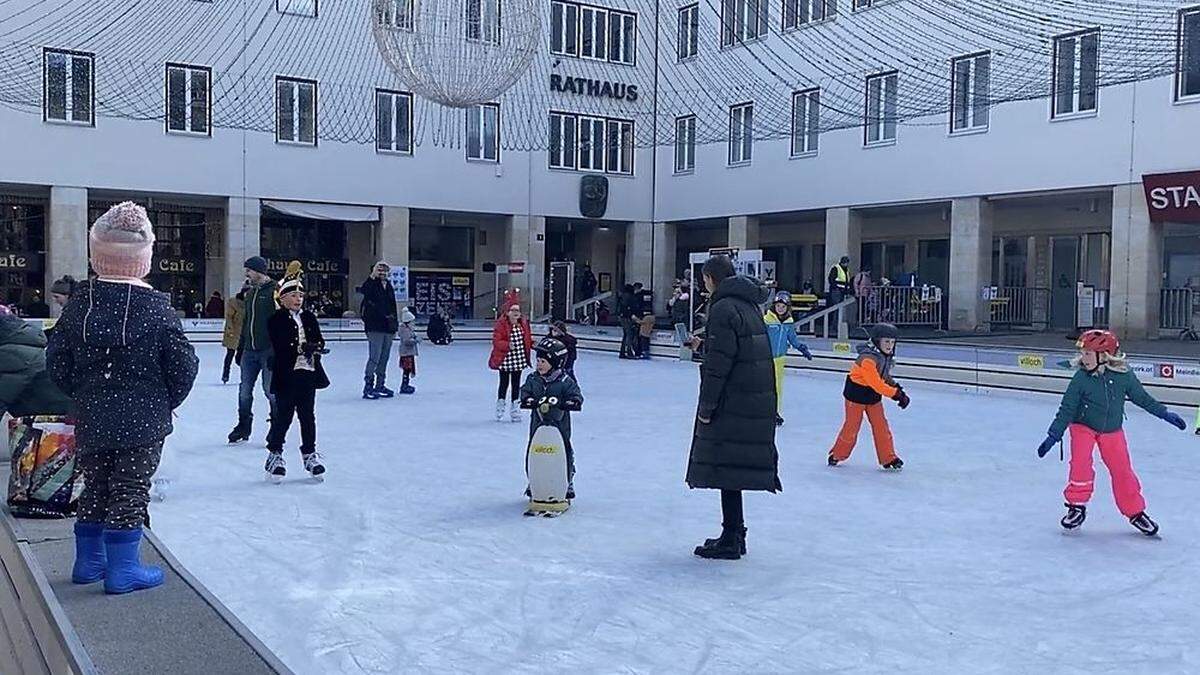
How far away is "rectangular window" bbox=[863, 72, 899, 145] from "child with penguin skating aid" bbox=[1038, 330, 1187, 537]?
15526mm

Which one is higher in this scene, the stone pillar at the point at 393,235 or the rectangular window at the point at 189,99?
the rectangular window at the point at 189,99

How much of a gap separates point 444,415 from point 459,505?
461 cm

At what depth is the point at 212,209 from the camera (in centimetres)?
2830

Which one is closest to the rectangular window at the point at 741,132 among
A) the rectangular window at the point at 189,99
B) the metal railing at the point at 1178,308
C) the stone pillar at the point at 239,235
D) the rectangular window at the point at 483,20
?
the metal railing at the point at 1178,308

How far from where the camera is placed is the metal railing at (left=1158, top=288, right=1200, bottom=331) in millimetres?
21266

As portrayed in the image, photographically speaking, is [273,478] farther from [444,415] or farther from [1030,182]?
[1030,182]

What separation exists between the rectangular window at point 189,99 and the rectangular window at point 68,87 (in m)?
1.64

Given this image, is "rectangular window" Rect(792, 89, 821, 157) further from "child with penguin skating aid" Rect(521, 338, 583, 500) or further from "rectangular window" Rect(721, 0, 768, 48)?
"child with penguin skating aid" Rect(521, 338, 583, 500)

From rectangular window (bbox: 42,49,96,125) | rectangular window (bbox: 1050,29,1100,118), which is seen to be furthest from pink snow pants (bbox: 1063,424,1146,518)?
rectangular window (bbox: 42,49,96,125)

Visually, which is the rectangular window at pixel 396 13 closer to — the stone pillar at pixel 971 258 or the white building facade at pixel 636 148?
the white building facade at pixel 636 148

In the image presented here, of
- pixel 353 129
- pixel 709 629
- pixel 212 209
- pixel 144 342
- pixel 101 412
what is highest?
pixel 353 129

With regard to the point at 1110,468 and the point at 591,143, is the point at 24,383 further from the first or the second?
the point at 591,143

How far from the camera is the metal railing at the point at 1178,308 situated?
837 inches

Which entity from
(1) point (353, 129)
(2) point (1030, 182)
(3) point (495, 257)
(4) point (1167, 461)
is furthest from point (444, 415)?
(3) point (495, 257)
